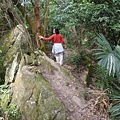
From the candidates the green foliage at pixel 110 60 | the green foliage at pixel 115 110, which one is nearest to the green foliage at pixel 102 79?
the green foliage at pixel 115 110

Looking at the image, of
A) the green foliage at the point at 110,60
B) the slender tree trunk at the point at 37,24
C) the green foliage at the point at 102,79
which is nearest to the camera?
the green foliage at the point at 110,60

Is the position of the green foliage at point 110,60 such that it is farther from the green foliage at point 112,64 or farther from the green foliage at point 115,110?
the green foliage at point 115,110

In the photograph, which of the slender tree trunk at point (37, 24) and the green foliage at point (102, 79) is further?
the slender tree trunk at point (37, 24)

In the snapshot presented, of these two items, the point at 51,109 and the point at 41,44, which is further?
the point at 41,44

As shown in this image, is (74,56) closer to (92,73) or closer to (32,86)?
(92,73)

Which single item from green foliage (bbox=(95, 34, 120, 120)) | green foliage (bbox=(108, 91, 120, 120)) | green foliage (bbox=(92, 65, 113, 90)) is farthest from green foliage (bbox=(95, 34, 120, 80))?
green foliage (bbox=(92, 65, 113, 90))

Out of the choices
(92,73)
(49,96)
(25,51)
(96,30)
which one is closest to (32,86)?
(49,96)

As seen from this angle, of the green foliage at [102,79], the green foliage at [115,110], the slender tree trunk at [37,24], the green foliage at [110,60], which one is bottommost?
the green foliage at [115,110]

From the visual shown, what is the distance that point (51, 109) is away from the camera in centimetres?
513

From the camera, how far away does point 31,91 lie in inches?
213

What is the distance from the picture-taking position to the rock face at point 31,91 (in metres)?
5.12

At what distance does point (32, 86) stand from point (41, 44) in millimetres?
3777

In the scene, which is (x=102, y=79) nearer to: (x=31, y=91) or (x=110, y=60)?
(x=110, y=60)

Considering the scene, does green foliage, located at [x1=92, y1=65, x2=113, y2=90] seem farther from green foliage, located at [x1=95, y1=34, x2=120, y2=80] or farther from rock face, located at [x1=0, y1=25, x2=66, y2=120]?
rock face, located at [x1=0, y1=25, x2=66, y2=120]
